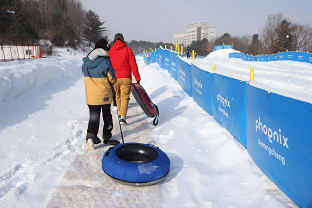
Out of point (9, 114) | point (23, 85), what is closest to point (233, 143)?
point (9, 114)

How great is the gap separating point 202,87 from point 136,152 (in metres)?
3.87

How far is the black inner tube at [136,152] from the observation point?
3350 millimetres

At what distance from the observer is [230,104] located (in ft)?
14.9

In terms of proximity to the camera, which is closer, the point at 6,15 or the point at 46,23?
the point at 6,15

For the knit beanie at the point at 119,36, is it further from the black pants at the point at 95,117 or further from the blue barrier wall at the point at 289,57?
the blue barrier wall at the point at 289,57

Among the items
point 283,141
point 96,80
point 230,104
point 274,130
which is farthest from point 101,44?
point 283,141

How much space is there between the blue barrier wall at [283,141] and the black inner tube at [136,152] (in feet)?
5.01

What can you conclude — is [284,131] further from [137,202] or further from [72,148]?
[72,148]

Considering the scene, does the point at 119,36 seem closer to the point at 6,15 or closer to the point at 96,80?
the point at 96,80

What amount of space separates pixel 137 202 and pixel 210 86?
3975 millimetres

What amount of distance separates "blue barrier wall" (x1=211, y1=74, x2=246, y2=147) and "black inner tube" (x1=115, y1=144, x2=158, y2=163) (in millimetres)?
1774

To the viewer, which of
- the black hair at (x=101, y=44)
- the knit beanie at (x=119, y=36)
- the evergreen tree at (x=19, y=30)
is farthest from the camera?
the evergreen tree at (x=19, y=30)

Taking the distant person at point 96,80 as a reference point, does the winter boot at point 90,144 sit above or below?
below

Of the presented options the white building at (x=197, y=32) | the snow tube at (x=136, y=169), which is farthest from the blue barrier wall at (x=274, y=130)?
the white building at (x=197, y=32)
